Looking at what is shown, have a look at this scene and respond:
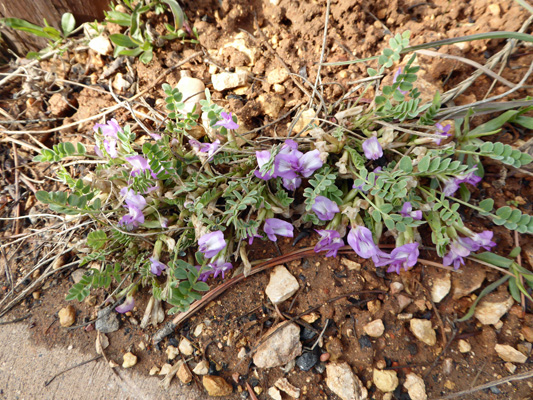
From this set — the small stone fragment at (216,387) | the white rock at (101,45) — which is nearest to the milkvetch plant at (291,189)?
the small stone fragment at (216,387)

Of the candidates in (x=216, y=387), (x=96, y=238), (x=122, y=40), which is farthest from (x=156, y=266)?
(x=122, y=40)

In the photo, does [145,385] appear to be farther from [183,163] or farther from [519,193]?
[519,193]

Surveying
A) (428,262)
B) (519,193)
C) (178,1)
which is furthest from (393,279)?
(178,1)

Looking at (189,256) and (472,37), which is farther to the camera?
(189,256)

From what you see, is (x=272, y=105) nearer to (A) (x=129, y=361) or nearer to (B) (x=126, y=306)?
(B) (x=126, y=306)

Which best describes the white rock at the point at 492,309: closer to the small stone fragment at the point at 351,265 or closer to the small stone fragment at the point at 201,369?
the small stone fragment at the point at 351,265

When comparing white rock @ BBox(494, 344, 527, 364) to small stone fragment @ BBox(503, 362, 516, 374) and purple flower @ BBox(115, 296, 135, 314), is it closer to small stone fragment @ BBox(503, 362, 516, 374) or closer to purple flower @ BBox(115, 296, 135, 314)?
small stone fragment @ BBox(503, 362, 516, 374)
